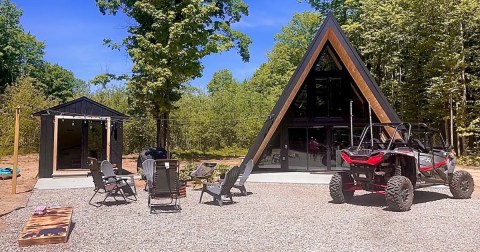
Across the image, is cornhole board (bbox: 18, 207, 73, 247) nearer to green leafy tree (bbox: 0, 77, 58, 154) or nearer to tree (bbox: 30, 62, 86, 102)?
green leafy tree (bbox: 0, 77, 58, 154)


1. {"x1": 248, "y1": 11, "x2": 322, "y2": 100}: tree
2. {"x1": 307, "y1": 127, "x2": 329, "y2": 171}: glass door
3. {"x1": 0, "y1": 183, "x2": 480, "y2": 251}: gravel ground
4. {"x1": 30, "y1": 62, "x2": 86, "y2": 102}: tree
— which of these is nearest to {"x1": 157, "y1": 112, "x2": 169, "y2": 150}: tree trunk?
{"x1": 307, "y1": 127, "x2": 329, "y2": 171}: glass door

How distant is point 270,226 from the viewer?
6.11 meters

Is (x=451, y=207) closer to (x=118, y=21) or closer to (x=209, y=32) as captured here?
(x=209, y=32)

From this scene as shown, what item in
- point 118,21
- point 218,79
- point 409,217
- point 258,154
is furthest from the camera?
point 218,79

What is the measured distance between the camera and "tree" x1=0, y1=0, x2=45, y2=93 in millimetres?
37625

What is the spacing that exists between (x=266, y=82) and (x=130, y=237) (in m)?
33.2

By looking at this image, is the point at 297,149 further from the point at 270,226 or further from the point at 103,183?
the point at 270,226

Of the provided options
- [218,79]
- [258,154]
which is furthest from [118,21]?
[218,79]

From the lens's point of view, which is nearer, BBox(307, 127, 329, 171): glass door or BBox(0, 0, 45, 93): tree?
BBox(307, 127, 329, 171): glass door

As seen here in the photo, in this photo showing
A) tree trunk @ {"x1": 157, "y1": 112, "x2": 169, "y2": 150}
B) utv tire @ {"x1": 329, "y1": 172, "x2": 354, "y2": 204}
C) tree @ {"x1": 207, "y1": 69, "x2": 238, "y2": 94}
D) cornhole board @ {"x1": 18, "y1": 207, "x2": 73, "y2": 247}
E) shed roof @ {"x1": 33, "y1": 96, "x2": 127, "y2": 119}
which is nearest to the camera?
cornhole board @ {"x1": 18, "y1": 207, "x2": 73, "y2": 247}

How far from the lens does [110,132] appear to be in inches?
570

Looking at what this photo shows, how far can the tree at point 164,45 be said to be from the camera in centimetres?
A: 1894

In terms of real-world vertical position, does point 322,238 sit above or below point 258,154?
below

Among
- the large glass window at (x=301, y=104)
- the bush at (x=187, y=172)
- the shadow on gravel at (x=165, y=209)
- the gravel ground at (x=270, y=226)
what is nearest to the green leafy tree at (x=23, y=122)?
the bush at (x=187, y=172)
